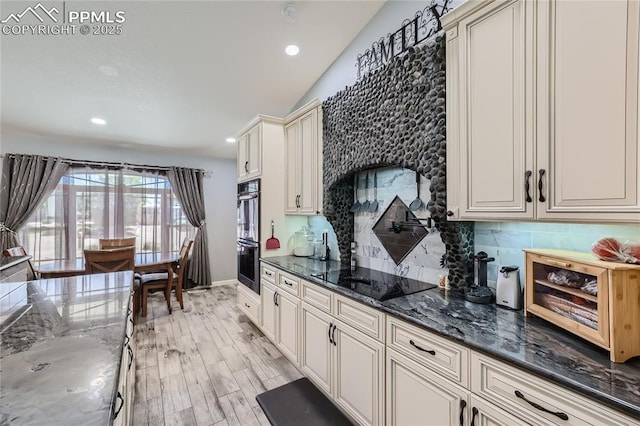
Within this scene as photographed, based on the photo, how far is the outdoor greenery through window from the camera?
4.02 m

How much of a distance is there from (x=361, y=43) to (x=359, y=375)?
2825 mm

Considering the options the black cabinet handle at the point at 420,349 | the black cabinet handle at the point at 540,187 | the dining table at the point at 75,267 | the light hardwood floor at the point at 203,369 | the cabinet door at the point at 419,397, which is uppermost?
the black cabinet handle at the point at 540,187

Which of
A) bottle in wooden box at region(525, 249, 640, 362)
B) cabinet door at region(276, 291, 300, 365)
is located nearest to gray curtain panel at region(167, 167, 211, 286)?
cabinet door at region(276, 291, 300, 365)

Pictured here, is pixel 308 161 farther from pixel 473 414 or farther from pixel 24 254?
pixel 24 254

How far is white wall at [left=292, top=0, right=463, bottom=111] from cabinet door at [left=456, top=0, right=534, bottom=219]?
0.60 meters

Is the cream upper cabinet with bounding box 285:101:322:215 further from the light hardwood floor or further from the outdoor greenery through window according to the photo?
the outdoor greenery through window

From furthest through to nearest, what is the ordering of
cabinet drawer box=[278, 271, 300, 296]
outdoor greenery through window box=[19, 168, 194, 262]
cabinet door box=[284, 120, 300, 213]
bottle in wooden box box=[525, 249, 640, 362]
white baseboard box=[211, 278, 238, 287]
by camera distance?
white baseboard box=[211, 278, 238, 287] → outdoor greenery through window box=[19, 168, 194, 262] → cabinet door box=[284, 120, 300, 213] → cabinet drawer box=[278, 271, 300, 296] → bottle in wooden box box=[525, 249, 640, 362]

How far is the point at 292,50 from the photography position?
8.73 feet

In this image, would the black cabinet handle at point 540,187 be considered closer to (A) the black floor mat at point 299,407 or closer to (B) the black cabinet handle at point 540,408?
(B) the black cabinet handle at point 540,408

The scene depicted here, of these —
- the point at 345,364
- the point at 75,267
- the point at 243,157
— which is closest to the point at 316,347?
the point at 345,364

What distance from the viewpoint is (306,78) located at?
3135 millimetres

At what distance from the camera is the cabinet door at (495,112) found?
126 cm

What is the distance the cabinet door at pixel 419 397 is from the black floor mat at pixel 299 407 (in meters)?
0.58

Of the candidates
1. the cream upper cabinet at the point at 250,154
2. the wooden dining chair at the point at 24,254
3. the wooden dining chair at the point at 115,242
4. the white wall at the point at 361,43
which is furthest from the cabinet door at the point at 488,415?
the wooden dining chair at the point at 115,242
